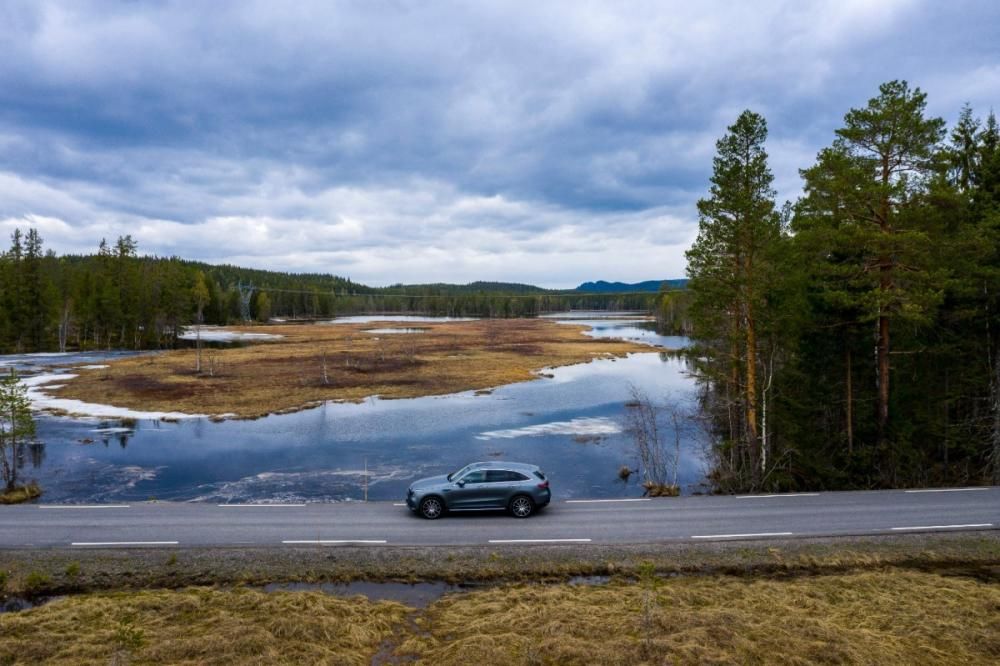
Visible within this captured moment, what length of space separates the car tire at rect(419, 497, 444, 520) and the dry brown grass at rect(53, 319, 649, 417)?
1129 inches

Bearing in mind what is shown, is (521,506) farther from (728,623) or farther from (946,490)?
(946,490)

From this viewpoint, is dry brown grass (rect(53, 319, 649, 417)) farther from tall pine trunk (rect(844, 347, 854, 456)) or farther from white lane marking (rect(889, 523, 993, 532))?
white lane marking (rect(889, 523, 993, 532))

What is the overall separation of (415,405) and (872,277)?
1352 inches

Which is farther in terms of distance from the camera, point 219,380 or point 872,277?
point 219,380

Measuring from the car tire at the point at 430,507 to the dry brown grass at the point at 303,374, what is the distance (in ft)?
94.1

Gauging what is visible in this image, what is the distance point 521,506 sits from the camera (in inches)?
713

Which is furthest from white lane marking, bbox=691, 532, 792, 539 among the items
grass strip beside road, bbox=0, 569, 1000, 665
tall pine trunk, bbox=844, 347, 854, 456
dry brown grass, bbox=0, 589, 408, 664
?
dry brown grass, bbox=0, 589, 408, 664

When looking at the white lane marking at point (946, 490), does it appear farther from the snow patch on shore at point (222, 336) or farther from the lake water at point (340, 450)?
the snow patch on shore at point (222, 336)

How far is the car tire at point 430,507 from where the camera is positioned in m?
17.8

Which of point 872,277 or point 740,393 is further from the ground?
point 872,277

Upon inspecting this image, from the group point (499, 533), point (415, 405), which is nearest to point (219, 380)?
point (415, 405)

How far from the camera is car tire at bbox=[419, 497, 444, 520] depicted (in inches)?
700

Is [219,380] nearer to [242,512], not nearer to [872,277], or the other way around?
[242,512]

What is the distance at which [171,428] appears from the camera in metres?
37.6
